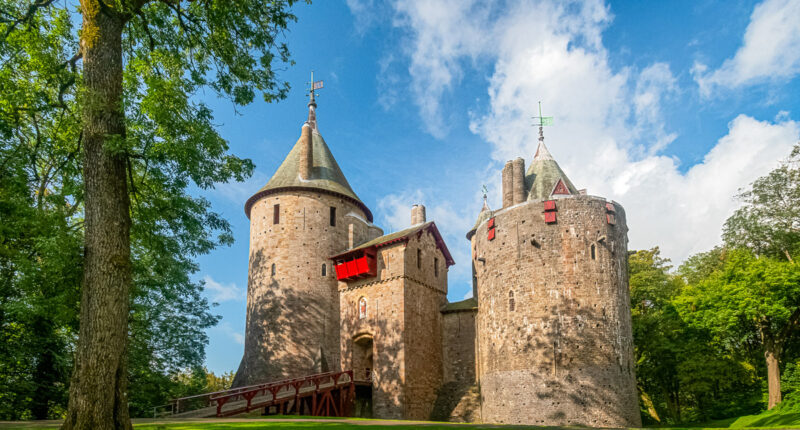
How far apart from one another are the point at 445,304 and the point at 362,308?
5.30 meters

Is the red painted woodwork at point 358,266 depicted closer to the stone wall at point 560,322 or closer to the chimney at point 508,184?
the stone wall at point 560,322

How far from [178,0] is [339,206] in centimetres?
2127

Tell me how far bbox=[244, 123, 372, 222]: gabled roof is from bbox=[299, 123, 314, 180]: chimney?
303 mm

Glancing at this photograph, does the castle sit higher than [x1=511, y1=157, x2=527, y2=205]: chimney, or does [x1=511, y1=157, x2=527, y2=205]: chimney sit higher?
[x1=511, y1=157, x2=527, y2=205]: chimney

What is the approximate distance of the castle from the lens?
25.2 meters

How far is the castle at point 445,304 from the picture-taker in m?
25.2

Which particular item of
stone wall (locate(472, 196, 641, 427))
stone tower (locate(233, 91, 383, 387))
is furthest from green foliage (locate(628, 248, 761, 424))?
stone tower (locate(233, 91, 383, 387))

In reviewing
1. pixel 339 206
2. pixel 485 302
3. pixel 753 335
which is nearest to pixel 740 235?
pixel 753 335

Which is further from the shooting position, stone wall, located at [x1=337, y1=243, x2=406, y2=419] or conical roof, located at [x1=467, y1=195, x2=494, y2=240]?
conical roof, located at [x1=467, y1=195, x2=494, y2=240]

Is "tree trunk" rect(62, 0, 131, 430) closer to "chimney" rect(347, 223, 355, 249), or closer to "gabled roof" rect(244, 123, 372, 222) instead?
"gabled roof" rect(244, 123, 372, 222)

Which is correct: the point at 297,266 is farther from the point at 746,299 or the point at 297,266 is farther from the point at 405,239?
the point at 746,299

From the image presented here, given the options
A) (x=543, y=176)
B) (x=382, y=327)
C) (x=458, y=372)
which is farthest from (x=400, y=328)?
(x=543, y=176)

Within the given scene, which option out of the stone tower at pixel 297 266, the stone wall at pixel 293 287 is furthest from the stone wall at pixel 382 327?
the stone tower at pixel 297 266

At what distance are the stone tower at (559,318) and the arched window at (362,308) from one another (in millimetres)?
6639
